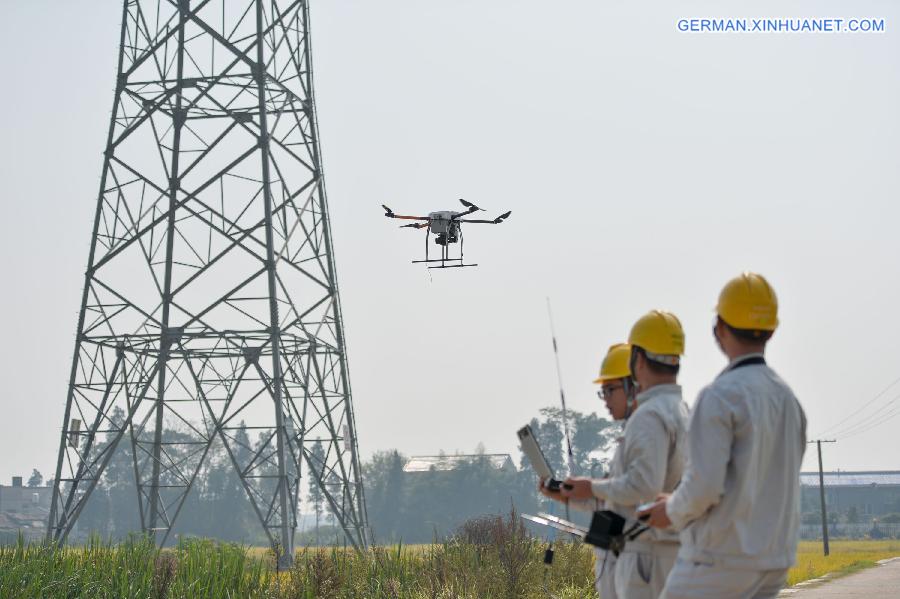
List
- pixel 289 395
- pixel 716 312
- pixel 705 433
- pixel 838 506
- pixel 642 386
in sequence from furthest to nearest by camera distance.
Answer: pixel 838 506, pixel 289 395, pixel 642 386, pixel 716 312, pixel 705 433

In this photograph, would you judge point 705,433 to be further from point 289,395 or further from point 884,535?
point 884,535

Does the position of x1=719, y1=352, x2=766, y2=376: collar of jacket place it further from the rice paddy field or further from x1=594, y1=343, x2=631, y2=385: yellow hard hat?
the rice paddy field

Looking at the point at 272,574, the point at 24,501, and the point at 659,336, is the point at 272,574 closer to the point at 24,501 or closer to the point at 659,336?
the point at 659,336

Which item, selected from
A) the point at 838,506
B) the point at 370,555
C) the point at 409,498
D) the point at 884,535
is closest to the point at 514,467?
the point at 409,498

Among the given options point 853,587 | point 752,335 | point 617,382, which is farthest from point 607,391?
point 853,587

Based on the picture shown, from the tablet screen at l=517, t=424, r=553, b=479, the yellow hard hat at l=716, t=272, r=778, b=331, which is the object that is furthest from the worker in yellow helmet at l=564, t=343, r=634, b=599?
the yellow hard hat at l=716, t=272, r=778, b=331

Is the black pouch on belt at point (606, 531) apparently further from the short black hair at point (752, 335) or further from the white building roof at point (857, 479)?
the white building roof at point (857, 479)

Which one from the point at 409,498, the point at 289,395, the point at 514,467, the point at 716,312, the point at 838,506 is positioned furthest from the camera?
the point at 838,506
